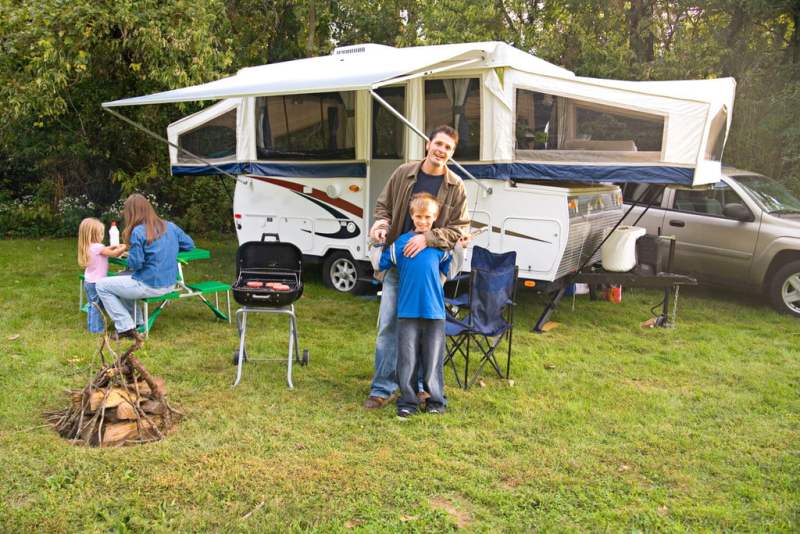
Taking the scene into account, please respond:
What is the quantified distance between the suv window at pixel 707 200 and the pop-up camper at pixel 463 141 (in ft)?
2.45

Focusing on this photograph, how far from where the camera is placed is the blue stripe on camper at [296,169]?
780 cm

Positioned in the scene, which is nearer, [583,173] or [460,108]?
[583,173]

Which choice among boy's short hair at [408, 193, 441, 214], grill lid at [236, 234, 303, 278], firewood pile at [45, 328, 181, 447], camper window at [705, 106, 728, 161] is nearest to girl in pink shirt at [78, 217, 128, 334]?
grill lid at [236, 234, 303, 278]

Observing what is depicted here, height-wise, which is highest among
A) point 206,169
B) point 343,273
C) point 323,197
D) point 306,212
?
point 206,169

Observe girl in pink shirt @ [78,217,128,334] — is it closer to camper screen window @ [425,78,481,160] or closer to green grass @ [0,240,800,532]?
green grass @ [0,240,800,532]

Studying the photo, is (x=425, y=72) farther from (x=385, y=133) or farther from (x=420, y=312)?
(x=420, y=312)

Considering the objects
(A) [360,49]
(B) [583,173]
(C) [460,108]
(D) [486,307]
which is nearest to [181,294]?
(D) [486,307]

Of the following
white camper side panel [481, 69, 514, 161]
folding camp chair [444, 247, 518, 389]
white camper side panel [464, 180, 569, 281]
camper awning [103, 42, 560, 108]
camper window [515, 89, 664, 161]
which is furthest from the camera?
white camper side panel [481, 69, 514, 161]

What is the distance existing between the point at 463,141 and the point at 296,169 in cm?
202

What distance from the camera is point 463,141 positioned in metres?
7.07

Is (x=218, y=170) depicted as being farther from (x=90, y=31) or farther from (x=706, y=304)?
(x=706, y=304)

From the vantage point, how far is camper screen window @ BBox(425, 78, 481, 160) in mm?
6965

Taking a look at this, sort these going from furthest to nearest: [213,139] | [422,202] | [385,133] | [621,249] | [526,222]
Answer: [213,139] < [385,133] < [621,249] < [526,222] < [422,202]

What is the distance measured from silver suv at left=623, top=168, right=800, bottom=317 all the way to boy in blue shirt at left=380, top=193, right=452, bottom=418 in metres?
4.02
